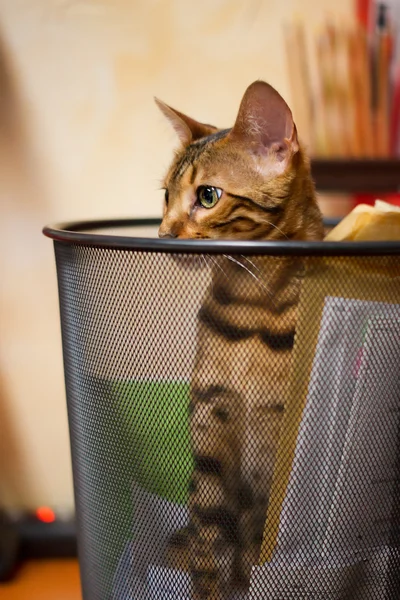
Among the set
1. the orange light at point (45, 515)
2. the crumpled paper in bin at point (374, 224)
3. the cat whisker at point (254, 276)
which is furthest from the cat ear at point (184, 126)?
the orange light at point (45, 515)

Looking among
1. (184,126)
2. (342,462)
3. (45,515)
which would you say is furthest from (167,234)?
(45,515)

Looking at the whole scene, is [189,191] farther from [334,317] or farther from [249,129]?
[334,317]

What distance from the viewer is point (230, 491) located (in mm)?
491

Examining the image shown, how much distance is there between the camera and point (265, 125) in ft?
2.05

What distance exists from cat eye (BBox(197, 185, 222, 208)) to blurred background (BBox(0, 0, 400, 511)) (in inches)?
11.5

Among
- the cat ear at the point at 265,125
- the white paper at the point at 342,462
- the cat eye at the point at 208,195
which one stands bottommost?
the white paper at the point at 342,462

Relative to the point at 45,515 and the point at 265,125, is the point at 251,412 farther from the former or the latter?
the point at 45,515

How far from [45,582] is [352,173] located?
29.7 inches

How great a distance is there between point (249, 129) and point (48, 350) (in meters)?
0.54

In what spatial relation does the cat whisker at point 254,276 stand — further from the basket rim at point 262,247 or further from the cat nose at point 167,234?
the cat nose at point 167,234

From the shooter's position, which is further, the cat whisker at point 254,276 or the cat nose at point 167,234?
the cat nose at point 167,234

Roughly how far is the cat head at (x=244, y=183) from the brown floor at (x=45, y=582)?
58 cm

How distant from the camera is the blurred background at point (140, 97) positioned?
0.92 m

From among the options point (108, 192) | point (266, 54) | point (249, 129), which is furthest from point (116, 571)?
point (266, 54)
